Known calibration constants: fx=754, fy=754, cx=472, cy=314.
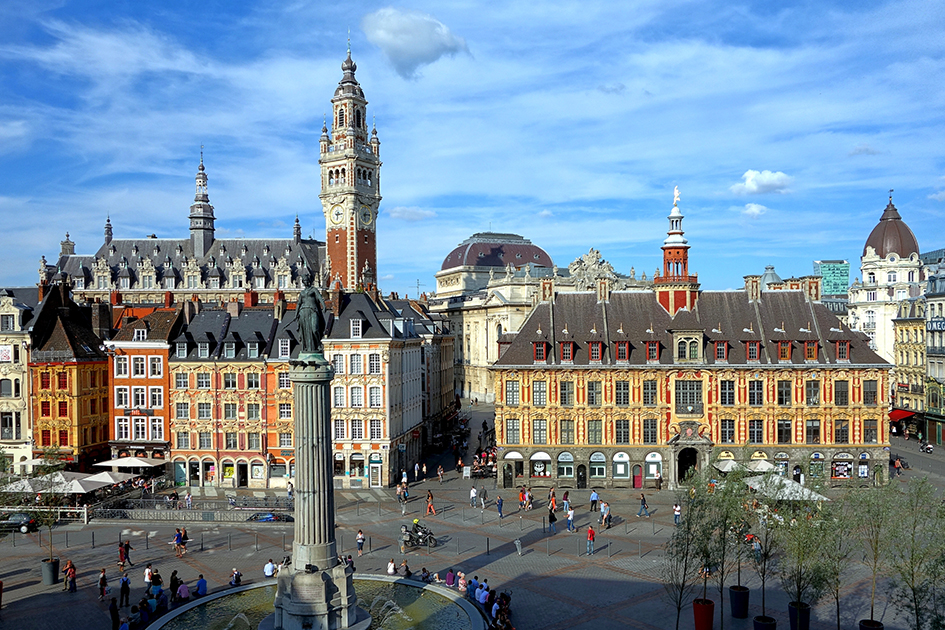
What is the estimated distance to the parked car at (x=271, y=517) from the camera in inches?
1833

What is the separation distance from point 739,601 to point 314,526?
17.1 metres

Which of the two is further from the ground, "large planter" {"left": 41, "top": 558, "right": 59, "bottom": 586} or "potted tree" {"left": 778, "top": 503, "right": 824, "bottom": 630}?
"potted tree" {"left": 778, "top": 503, "right": 824, "bottom": 630}

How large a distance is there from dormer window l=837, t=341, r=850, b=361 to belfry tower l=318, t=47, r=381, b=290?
Result: 226ft

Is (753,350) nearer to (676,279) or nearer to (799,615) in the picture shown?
(676,279)

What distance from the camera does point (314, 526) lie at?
87.9 ft

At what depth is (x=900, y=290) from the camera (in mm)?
96000

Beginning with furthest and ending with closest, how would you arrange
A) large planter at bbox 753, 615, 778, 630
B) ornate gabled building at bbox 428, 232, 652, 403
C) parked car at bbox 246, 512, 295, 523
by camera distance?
ornate gabled building at bbox 428, 232, 652, 403 < parked car at bbox 246, 512, 295, 523 < large planter at bbox 753, 615, 778, 630

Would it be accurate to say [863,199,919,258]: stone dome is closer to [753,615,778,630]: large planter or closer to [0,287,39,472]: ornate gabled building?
[753,615,778,630]: large planter

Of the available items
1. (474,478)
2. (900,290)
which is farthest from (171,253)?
(900,290)

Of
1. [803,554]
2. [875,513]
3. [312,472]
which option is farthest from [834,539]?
[312,472]

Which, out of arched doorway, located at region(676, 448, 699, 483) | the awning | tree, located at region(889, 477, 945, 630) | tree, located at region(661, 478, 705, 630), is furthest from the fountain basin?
the awning

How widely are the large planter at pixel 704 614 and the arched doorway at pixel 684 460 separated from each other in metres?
29.2

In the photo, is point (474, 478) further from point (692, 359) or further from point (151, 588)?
point (151, 588)

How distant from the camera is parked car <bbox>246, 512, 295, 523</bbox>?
1833 inches
